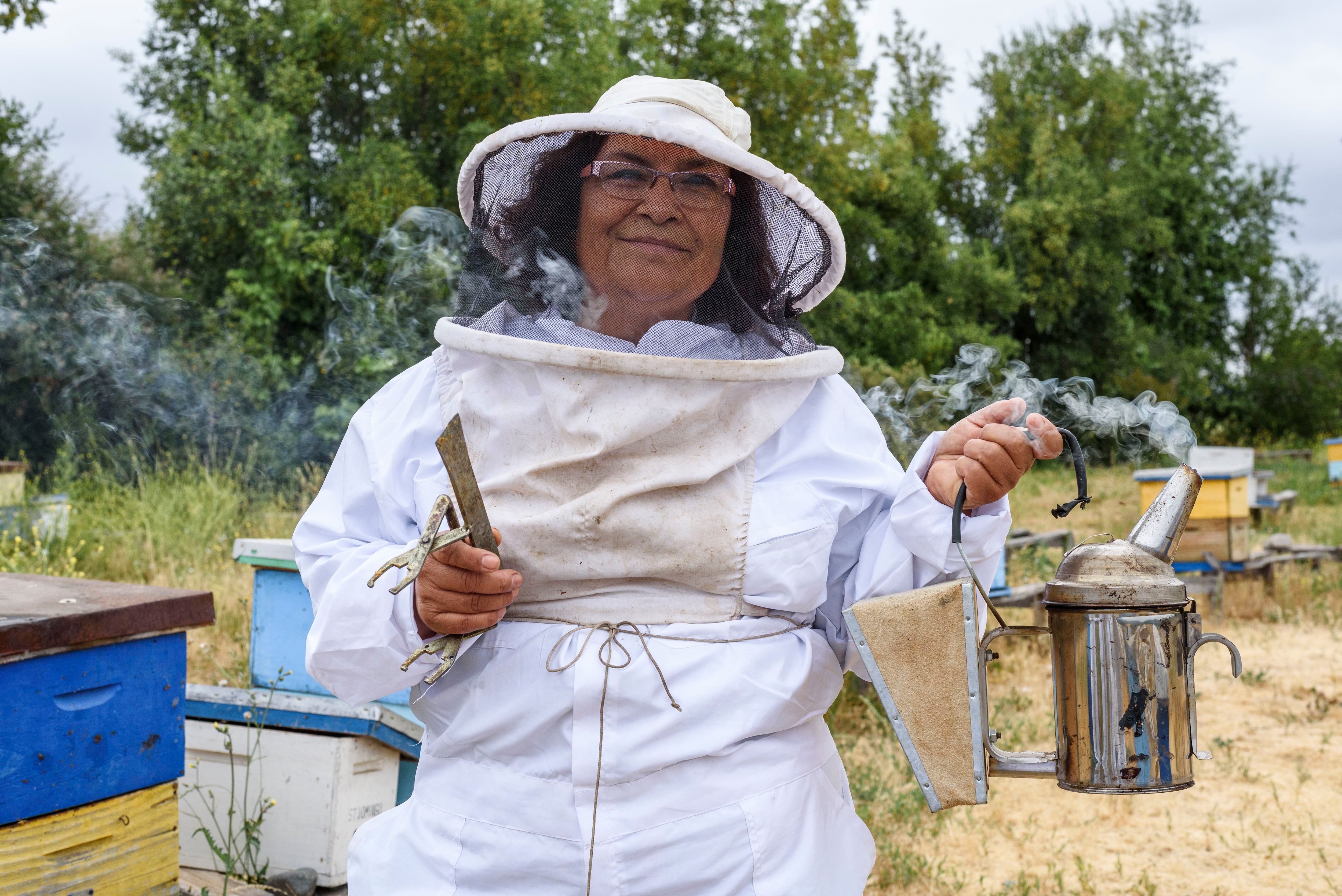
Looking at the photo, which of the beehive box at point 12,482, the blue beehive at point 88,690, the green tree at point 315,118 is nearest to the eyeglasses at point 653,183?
the blue beehive at point 88,690

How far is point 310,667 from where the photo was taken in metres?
1.51

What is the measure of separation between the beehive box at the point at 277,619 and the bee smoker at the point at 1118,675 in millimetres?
2114

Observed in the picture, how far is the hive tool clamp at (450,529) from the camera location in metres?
1.26

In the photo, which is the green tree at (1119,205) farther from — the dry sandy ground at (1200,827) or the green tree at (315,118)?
the dry sandy ground at (1200,827)

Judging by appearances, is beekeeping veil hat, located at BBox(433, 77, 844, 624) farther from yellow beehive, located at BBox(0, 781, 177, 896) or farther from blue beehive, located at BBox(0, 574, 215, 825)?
yellow beehive, located at BBox(0, 781, 177, 896)

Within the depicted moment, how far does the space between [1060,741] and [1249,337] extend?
2712 centimetres

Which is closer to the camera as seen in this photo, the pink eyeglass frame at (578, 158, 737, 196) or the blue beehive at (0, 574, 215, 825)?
the pink eyeglass frame at (578, 158, 737, 196)

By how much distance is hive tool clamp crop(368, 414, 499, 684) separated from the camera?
1.26 meters

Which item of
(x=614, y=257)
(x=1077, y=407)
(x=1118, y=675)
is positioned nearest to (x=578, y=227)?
(x=614, y=257)

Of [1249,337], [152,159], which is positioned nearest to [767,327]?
[152,159]

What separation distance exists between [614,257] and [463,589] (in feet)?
1.89

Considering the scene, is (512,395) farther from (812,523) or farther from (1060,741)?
(1060,741)

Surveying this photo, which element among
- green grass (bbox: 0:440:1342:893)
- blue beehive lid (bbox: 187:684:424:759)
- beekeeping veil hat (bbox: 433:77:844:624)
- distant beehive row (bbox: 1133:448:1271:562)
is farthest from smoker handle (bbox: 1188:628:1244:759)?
distant beehive row (bbox: 1133:448:1271:562)

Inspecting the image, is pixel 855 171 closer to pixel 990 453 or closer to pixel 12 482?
pixel 12 482
